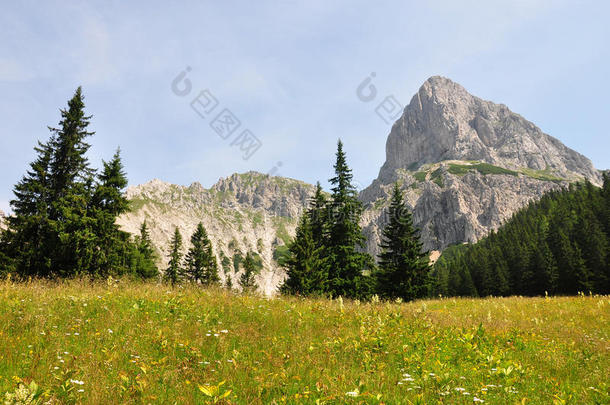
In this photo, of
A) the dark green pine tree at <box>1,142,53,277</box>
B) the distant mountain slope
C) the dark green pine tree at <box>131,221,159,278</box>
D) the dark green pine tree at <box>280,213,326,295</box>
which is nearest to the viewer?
the dark green pine tree at <box>1,142,53,277</box>

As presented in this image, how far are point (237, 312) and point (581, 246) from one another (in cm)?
7841

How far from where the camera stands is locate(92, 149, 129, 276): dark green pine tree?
28498mm

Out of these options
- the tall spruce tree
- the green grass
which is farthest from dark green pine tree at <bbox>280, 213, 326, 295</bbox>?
the green grass

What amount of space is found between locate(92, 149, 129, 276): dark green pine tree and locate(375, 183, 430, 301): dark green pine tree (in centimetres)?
2770

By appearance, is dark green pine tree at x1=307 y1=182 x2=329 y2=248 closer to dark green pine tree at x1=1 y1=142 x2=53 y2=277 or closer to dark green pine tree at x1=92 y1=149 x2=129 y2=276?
dark green pine tree at x1=92 y1=149 x2=129 y2=276

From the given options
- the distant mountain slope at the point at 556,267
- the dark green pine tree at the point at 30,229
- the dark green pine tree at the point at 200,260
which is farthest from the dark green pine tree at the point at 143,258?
the distant mountain slope at the point at 556,267

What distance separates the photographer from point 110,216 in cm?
2958

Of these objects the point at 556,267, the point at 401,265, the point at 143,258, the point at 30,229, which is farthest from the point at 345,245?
the point at 556,267

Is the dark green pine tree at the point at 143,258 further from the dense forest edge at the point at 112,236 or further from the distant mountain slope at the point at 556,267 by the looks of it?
the distant mountain slope at the point at 556,267

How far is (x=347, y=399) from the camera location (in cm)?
373

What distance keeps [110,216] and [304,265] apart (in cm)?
2001

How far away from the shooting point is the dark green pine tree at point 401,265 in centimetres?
3175

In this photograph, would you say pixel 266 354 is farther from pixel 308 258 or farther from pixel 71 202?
pixel 71 202

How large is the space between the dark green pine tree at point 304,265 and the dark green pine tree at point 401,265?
788cm
